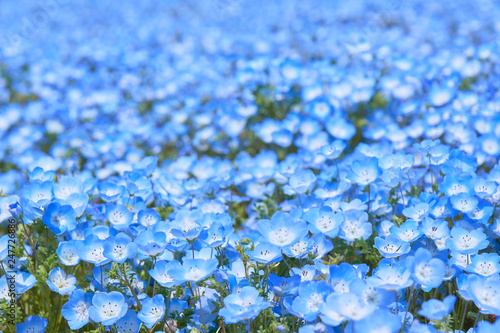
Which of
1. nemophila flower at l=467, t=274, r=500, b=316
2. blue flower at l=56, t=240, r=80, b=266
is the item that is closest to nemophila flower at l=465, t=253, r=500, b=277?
nemophila flower at l=467, t=274, r=500, b=316

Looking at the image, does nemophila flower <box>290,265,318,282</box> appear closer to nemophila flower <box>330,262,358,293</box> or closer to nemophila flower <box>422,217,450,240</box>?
nemophila flower <box>330,262,358,293</box>

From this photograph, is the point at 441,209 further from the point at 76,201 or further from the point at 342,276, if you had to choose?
the point at 76,201

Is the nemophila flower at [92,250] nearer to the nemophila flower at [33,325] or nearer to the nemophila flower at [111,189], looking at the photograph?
the nemophila flower at [33,325]

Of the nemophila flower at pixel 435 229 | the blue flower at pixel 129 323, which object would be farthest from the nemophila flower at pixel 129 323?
the nemophila flower at pixel 435 229

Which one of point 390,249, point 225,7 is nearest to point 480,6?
point 225,7

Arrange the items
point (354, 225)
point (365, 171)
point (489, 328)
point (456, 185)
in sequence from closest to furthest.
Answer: point (489, 328), point (354, 225), point (456, 185), point (365, 171)

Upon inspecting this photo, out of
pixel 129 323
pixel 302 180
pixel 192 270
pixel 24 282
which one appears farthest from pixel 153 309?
pixel 302 180
